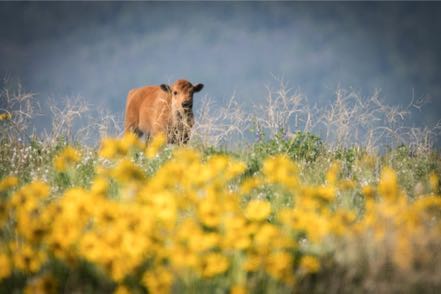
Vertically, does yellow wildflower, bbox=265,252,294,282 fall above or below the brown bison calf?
below

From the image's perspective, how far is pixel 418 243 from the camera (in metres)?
3.18

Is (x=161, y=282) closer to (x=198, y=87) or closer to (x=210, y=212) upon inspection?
(x=210, y=212)

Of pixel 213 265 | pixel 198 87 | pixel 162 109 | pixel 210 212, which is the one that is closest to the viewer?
pixel 213 265

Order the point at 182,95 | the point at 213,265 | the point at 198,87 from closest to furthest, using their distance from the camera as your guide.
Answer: the point at 213,265 → the point at 182,95 → the point at 198,87

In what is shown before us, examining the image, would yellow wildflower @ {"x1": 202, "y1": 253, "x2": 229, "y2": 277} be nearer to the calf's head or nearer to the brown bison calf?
the brown bison calf

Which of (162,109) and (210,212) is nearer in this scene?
(210,212)

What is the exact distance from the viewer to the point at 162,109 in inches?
491

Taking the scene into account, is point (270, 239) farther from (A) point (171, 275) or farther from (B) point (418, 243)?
(B) point (418, 243)

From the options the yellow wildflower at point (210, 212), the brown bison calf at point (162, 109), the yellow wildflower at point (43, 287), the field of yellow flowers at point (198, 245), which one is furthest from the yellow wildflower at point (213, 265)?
the brown bison calf at point (162, 109)

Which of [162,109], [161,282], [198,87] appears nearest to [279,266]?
[161,282]

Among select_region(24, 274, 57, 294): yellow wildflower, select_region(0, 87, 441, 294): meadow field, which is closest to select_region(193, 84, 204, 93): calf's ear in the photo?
select_region(0, 87, 441, 294): meadow field

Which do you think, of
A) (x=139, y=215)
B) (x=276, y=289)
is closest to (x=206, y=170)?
(x=139, y=215)

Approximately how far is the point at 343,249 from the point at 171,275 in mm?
1250

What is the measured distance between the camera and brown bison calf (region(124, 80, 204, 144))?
11703mm
